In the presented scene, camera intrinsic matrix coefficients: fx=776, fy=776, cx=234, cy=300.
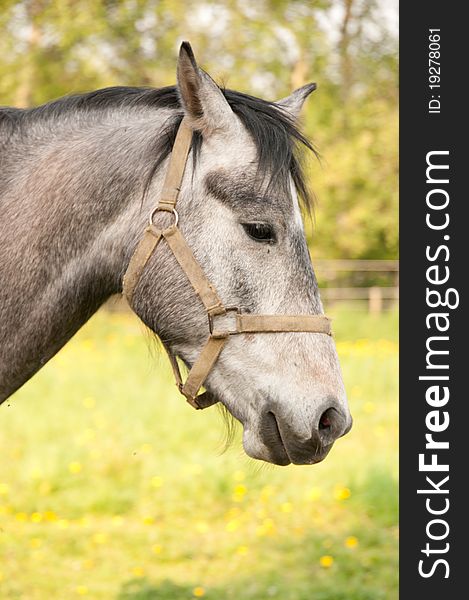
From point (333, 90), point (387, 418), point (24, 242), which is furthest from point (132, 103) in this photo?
point (333, 90)

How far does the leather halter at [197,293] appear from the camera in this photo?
93.6 inches

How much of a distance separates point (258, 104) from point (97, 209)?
633mm

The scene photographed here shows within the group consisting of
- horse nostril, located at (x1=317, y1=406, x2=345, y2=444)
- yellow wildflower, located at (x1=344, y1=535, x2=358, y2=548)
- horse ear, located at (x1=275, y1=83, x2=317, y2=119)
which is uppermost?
horse ear, located at (x1=275, y1=83, x2=317, y2=119)

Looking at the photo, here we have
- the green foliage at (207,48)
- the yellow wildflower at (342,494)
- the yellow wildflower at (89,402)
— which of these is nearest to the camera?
the yellow wildflower at (342,494)

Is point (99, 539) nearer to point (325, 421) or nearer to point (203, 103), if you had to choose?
point (325, 421)

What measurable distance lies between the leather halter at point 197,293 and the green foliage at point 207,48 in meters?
10.3

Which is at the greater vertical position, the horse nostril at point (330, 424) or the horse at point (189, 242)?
the horse at point (189, 242)

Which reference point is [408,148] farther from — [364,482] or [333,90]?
[333,90]

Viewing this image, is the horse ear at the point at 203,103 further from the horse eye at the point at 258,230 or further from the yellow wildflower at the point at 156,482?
the yellow wildflower at the point at 156,482

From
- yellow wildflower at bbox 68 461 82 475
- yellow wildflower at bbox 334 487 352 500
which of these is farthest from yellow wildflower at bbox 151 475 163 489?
yellow wildflower at bbox 334 487 352 500

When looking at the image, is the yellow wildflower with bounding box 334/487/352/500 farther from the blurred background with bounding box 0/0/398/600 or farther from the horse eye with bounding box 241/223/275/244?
the horse eye with bounding box 241/223/275/244

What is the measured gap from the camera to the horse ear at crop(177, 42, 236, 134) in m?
2.42

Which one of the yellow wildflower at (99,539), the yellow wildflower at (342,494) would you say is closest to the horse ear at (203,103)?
the yellow wildflower at (99,539)

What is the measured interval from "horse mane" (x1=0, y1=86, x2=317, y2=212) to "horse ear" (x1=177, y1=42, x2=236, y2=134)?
48 mm
